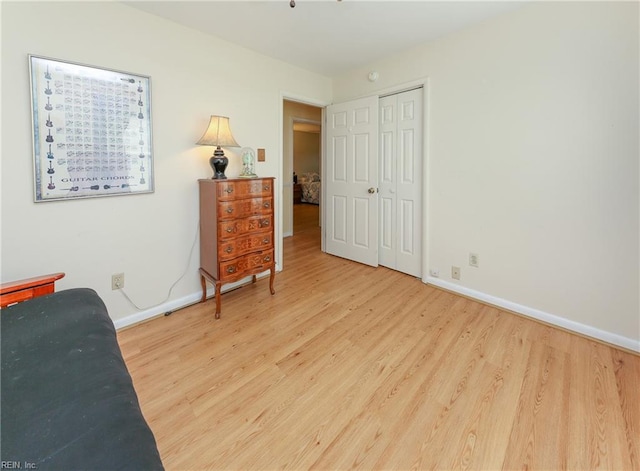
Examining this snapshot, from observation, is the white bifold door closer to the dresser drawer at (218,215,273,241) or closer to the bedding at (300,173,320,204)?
the dresser drawer at (218,215,273,241)

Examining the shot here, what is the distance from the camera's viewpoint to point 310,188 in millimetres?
8719

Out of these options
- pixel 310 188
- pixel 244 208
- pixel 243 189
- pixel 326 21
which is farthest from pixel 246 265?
pixel 310 188

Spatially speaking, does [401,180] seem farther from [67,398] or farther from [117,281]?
[67,398]

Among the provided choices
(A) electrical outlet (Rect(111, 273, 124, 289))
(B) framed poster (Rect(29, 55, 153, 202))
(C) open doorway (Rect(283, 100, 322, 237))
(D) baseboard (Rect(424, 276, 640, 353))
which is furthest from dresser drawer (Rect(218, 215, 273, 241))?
(C) open doorway (Rect(283, 100, 322, 237))

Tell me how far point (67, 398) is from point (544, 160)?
291 centimetres

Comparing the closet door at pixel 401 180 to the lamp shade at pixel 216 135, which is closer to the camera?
the lamp shade at pixel 216 135

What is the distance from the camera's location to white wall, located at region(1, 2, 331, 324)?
5.81ft

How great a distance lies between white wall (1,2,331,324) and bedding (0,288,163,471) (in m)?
0.93

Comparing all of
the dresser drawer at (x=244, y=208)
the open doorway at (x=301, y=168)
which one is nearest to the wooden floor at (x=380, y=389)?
the dresser drawer at (x=244, y=208)

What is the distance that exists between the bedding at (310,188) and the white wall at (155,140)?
18.0 feet

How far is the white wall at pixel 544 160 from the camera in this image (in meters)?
1.95

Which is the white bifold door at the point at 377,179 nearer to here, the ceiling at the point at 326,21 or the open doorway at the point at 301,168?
the ceiling at the point at 326,21

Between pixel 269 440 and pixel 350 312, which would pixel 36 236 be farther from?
pixel 350 312

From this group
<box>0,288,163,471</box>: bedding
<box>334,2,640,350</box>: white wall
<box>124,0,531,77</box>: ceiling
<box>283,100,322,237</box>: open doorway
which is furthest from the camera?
<box>283,100,322,237</box>: open doorway
